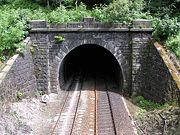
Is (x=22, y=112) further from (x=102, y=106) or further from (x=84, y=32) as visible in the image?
(x=84, y=32)

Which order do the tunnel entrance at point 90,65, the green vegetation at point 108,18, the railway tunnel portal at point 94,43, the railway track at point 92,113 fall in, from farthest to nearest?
the tunnel entrance at point 90,65
the railway tunnel portal at point 94,43
the green vegetation at point 108,18
the railway track at point 92,113

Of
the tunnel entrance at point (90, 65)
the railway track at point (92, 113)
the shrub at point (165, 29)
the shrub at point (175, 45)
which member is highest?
the shrub at point (165, 29)

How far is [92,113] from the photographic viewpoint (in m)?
17.3

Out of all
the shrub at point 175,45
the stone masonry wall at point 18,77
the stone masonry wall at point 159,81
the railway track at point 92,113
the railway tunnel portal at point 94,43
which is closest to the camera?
the railway track at point 92,113

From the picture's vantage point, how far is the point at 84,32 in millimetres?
20125

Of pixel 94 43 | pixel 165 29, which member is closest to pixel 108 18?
pixel 94 43

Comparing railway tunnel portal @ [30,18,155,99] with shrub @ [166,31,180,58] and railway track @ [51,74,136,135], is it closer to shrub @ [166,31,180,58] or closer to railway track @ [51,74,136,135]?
railway track @ [51,74,136,135]

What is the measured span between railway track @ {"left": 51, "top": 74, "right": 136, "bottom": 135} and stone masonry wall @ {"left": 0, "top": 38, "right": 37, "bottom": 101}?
178 cm

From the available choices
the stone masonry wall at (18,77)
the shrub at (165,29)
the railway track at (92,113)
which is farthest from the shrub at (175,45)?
the stone masonry wall at (18,77)

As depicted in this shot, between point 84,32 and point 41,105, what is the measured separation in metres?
4.11

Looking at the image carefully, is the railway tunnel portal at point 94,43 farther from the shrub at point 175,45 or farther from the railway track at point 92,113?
the shrub at point 175,45

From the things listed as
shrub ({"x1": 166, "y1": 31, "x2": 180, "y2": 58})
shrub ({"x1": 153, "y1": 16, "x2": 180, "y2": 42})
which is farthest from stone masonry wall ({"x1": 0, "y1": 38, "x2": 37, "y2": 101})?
shrub ({"x1": 166, "y1": 31, "x2": 180, "y2": 58})

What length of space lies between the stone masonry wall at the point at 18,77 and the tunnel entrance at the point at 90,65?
2.66m

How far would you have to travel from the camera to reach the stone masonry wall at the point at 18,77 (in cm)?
1588
